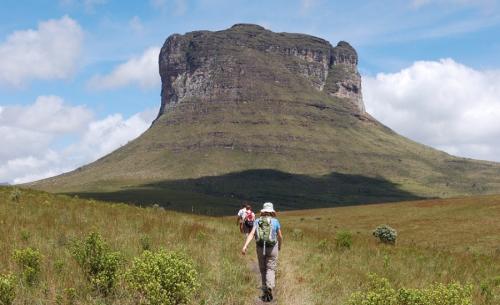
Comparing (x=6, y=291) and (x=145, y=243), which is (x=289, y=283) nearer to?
(x=145, y=243)

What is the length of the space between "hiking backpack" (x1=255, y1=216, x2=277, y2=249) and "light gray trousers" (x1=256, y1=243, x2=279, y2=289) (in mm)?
141

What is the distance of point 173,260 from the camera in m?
7.59

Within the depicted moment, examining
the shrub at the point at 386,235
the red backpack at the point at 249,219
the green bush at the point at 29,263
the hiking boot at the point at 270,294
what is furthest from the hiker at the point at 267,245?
the shrub at the point at 386,235

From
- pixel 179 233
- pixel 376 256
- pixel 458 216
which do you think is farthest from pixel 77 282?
pixel 458 216

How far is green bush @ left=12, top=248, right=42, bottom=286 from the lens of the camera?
8.90 meters

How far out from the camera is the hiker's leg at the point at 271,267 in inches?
445

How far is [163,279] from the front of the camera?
748 centimetres

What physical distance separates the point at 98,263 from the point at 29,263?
4.28 feet

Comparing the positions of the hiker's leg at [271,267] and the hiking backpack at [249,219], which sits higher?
the hiking backpack at [249,219]

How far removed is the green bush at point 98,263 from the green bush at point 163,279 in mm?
1286

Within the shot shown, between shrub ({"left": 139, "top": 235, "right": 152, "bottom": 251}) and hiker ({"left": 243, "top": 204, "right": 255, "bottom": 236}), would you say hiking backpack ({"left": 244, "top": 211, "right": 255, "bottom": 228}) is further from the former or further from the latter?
shrub ({"left": 139, "top": 235, "right": 152, "bottom": 251})

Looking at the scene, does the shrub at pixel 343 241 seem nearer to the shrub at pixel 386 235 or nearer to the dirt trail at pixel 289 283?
the dirt trail at pixel 289 283

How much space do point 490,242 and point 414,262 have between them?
22.4m

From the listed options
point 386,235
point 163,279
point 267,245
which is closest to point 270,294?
point 267,245
